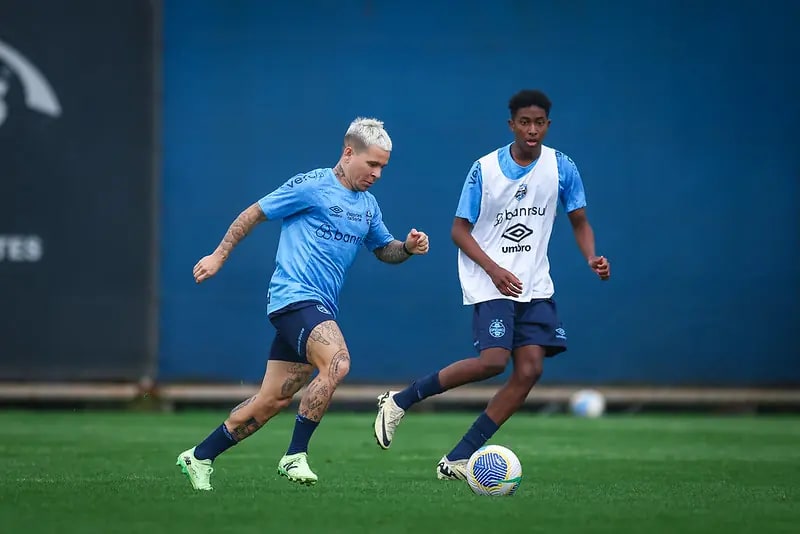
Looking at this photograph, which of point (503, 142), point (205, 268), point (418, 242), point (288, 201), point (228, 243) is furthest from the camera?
point (503, 142)

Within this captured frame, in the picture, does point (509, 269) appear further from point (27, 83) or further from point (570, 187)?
point (27, 83)

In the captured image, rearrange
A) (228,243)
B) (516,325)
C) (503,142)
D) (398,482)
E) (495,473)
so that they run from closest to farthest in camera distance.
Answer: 1. (495,473)
2. (228,243)
3. (398,482)
4. (516,325)
5. (503,142)

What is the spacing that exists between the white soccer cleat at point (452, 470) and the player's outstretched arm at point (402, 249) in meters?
1.15

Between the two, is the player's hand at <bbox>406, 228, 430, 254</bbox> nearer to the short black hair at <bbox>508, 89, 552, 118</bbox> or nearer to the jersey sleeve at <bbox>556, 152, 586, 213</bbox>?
the short black hair at <bbox>508, 89, 552, 118</bbox>

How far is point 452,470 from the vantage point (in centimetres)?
766

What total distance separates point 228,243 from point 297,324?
0.54 meters

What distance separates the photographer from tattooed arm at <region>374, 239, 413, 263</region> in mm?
7537

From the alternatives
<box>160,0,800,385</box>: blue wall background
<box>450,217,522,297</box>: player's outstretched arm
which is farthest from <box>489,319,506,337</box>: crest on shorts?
<box>160,0,800,385</box>: blue wall background

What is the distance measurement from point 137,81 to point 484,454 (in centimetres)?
798

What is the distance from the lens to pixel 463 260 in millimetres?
8000

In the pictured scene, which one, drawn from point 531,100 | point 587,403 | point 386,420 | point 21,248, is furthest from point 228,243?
point 587,403

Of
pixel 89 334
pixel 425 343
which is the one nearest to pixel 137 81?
pixel 89 334

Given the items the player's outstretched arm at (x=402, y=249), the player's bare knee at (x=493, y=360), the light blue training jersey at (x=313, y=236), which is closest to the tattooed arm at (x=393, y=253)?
the player's outstretched arm at (x=402, y=249)

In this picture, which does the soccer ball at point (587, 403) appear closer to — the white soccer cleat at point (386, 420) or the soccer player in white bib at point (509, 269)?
the soccer player in white bib at point (509, 269)
